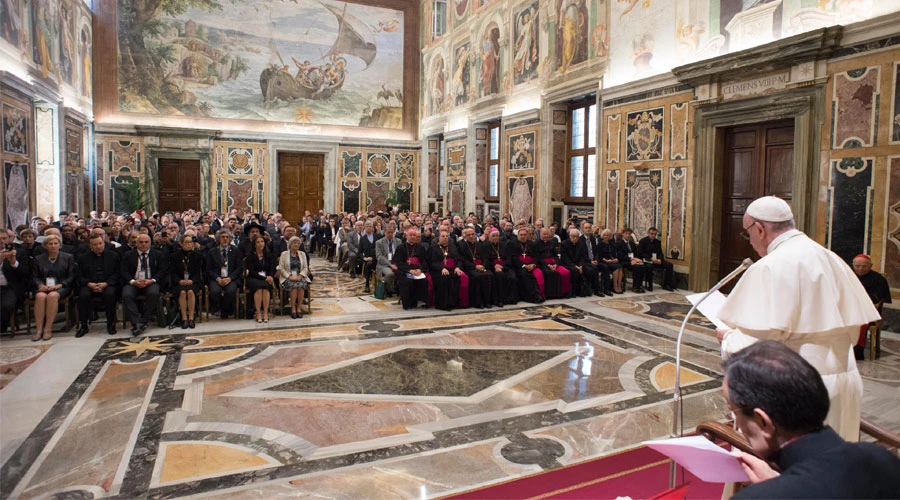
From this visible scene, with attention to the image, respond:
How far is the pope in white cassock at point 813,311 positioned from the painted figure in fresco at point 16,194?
12.7 meters

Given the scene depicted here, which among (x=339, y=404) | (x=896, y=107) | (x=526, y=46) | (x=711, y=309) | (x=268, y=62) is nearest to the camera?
Result: (x=711, y=309)

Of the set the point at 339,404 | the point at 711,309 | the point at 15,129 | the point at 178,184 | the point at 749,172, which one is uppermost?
the point at 15,129

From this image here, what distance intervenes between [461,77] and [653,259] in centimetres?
1057

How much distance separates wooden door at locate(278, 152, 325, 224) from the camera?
21.3 meters

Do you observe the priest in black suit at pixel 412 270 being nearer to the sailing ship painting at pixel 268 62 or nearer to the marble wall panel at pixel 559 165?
the marble wall panel at pixel 559 165

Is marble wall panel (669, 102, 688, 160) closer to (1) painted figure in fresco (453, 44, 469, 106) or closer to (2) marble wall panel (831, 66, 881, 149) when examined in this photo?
(2) marble wall panel (831, 66, 881, 149)

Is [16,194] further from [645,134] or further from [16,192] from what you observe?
[645,134]

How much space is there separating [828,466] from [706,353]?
5708 mm

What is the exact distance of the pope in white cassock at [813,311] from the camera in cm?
242

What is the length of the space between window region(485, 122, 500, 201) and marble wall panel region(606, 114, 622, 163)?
531 centimetres

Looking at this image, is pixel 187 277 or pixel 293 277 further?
pixel 293 277

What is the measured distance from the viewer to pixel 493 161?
17.9m

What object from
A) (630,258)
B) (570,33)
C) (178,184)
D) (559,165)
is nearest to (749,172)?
(630,258)

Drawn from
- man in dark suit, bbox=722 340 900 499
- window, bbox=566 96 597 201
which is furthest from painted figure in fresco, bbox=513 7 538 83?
man in dark suit, bbox=722 340 900 499
